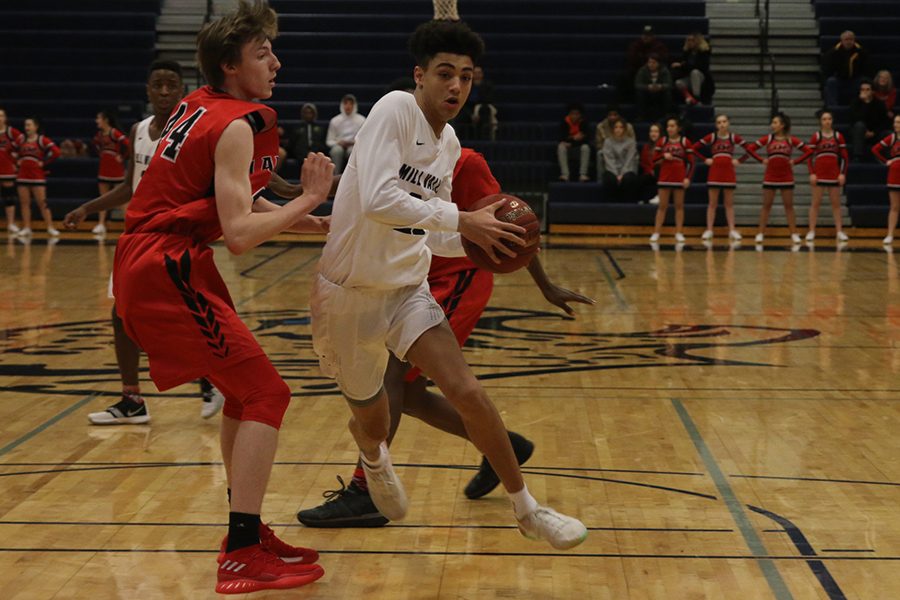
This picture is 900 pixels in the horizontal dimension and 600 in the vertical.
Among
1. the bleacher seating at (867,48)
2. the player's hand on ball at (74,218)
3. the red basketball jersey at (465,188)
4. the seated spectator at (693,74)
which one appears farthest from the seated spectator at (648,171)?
the red basketball jersey at (465,188)

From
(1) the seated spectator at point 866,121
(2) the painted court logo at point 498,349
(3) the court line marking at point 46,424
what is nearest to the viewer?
(3) the court line marking at point 46,424

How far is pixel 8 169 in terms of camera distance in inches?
675

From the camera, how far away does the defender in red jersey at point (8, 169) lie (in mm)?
16766

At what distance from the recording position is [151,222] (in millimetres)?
3396

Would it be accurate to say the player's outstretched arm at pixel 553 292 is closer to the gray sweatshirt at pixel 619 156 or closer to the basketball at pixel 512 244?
the basketball at pixel 512 244

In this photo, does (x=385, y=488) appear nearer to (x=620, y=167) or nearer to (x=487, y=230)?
(x=487, y=230)

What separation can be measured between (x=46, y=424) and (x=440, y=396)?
2.11 meters

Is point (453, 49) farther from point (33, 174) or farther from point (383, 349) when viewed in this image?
point (33, 174)

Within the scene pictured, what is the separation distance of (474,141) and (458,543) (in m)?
14.4

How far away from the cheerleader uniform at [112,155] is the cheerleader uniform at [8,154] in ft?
3.85

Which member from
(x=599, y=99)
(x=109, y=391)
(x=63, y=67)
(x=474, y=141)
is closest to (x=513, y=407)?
(x=109, y=391)

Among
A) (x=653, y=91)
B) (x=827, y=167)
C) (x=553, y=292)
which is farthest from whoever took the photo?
(x=653, y=91)

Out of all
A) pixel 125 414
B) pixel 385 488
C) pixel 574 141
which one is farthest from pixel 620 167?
pixel 385 488

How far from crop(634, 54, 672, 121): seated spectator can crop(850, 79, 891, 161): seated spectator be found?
2.64 meters
